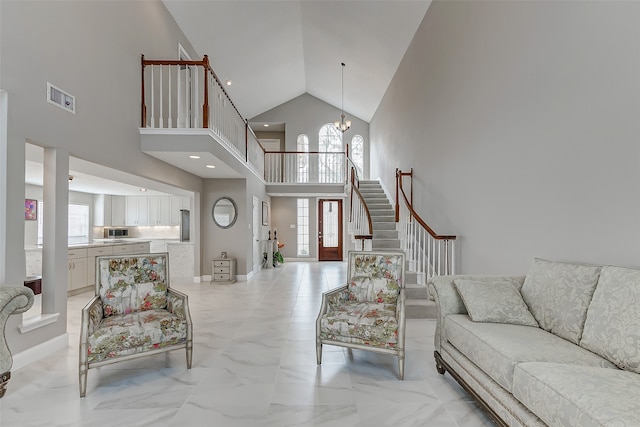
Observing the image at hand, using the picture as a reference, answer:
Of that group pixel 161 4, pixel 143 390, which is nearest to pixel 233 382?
pixel 143 390

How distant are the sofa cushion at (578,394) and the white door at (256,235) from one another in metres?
7.08

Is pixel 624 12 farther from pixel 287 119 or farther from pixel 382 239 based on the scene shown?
pixel 287 119

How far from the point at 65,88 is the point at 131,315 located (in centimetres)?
240

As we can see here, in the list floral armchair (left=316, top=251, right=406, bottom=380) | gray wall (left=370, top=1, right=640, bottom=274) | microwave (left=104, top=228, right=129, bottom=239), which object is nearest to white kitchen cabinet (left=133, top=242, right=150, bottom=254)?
microwave (left=104, top=228, right=129, bottom=239)

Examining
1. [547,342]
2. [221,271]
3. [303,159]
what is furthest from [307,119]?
[547,342]

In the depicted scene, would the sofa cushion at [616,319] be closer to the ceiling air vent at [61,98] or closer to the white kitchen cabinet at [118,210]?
the ceiling air vent at [61,98]

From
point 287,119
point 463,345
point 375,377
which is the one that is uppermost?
point 287,119

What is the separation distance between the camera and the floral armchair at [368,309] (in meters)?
2.69

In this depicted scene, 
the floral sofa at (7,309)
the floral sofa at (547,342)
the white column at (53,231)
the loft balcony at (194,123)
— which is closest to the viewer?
the floral sofa at (547,342)

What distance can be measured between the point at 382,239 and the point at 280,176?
4968 mm

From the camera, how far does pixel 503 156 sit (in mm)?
3297

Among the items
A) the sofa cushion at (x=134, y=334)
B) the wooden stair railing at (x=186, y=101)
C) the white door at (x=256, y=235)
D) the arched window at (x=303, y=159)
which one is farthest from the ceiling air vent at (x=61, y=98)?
the arched window at (x=303, y=159)

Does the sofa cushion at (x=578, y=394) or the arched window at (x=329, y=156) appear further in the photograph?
the arched window at (x=329, y=156)

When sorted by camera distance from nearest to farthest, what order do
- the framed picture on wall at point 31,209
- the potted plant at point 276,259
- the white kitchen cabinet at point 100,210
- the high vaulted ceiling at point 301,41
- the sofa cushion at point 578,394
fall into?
the sofa cushion at point 578,394 → the high vaulted ceiling at point 301,41 → the framed picture on wall at point 31,209 → the white kitchen cabinet at point 100,210 → the potted plant at point 276,259
